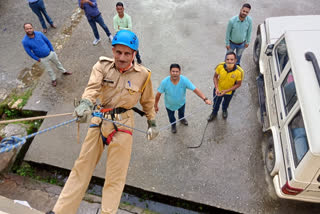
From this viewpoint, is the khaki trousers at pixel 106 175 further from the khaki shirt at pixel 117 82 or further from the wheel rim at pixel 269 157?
the wheel rim at pixel 269 157

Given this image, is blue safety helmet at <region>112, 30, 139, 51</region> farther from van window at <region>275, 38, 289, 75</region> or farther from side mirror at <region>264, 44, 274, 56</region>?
side mirror at <region>264, 44, 274, 56</region>

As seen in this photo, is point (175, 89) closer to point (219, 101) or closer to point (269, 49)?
point (219, 101)

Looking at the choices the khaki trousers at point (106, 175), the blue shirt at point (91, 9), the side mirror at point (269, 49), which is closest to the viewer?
the khaki trousers at point (106, 175)

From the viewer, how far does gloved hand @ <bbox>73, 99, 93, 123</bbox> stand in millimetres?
2318

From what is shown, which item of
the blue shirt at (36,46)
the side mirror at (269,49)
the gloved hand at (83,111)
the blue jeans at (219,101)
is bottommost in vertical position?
the gloved hand at (83,111)

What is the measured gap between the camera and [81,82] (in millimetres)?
5855

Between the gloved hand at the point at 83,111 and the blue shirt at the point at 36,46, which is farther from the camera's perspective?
the blue shirt at the point at 36,46

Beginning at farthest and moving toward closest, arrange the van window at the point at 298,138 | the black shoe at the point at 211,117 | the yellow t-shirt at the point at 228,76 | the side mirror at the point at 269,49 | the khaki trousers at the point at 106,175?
the black shoe at the point at 211,117 < the side mirror at the point at 269,49 < the yellow t-shirt at the point at 228,76 < the van window at the point at 298,138 < the khaki trousers at the point at 106,175

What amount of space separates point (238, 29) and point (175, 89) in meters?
2.49

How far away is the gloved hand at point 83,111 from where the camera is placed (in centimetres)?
232

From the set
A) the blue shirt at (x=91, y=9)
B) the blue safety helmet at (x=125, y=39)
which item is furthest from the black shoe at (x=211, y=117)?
the blue shirt at (x=91, y=9)

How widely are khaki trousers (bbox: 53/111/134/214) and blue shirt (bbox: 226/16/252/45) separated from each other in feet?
11.7

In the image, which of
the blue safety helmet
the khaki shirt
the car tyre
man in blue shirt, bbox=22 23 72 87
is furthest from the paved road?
the blue safety helmet

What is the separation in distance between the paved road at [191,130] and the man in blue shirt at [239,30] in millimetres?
920
